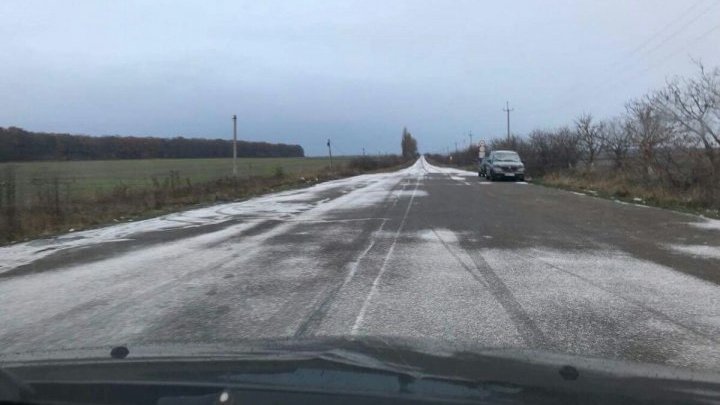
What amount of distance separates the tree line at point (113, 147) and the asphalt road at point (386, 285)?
3173 centimetres

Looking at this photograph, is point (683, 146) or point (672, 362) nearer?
point (672, 362)

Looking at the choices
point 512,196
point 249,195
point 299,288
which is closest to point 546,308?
point 299,288

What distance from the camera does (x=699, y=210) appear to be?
59.6ft

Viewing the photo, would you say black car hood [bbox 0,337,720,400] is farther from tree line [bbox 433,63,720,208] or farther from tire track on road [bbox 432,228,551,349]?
tree line [bbox 433,63,720,208]

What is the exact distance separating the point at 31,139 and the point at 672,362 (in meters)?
51.9

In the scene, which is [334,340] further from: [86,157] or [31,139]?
[86,157]

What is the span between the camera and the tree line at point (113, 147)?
45.0 m

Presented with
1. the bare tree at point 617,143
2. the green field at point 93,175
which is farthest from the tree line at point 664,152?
the green field at point 93,175

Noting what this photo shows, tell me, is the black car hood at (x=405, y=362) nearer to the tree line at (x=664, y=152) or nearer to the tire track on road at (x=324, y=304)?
the tire track on road at (x=324, y=304)

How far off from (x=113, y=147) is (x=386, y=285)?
81777mm

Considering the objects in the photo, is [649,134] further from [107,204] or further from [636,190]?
[107,204]

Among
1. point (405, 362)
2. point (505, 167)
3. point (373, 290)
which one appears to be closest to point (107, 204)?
point (373, 290)

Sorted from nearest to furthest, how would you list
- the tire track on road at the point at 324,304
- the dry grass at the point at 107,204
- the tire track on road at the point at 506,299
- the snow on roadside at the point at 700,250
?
the tire track on road at the point at 506,299
the tire track on road at the point at 324,304
the snow on roadside at the point at 700,250
the dry grass at the point at 107,204

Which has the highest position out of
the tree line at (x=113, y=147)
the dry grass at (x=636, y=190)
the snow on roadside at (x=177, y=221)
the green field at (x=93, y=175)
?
the tree line at (x=113, y=147)
